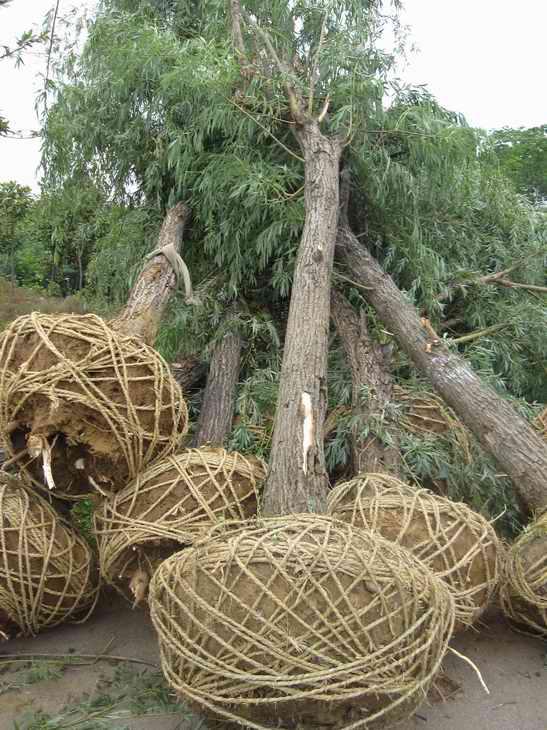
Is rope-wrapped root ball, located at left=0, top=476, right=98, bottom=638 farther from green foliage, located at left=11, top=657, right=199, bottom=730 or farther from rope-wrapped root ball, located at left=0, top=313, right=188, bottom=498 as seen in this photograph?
green foliage, located at left=11, top=657, right=199, bottom=730

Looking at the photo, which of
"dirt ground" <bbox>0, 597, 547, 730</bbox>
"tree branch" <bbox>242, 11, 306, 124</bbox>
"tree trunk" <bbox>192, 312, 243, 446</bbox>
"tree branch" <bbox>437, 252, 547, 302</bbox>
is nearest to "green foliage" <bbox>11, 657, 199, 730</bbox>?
"dirt ground" <bbox>0, 597, 547, 730</bbox>

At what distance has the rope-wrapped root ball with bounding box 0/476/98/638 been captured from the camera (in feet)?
9.48

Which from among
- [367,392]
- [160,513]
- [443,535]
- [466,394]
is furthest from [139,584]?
[466,394]

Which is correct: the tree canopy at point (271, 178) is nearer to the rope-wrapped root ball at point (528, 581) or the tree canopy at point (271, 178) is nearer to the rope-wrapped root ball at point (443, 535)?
the rope-wrapped root ball at point (443, 535)

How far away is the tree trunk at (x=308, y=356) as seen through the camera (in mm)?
3008

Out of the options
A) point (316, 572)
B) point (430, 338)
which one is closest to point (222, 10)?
point (430, 338)

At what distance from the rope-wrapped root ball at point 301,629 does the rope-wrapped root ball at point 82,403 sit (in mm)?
814

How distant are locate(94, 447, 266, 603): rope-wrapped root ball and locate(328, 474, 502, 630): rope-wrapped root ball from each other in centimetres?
49

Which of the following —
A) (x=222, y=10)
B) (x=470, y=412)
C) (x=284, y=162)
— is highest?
(x=222, y=10)

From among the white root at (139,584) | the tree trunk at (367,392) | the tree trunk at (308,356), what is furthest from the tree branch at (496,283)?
the white root at (139,584)

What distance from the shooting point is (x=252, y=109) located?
4809mm

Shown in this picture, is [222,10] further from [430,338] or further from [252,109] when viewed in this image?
[430,338]

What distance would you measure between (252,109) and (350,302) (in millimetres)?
1532

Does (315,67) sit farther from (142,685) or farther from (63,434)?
(142,685)
